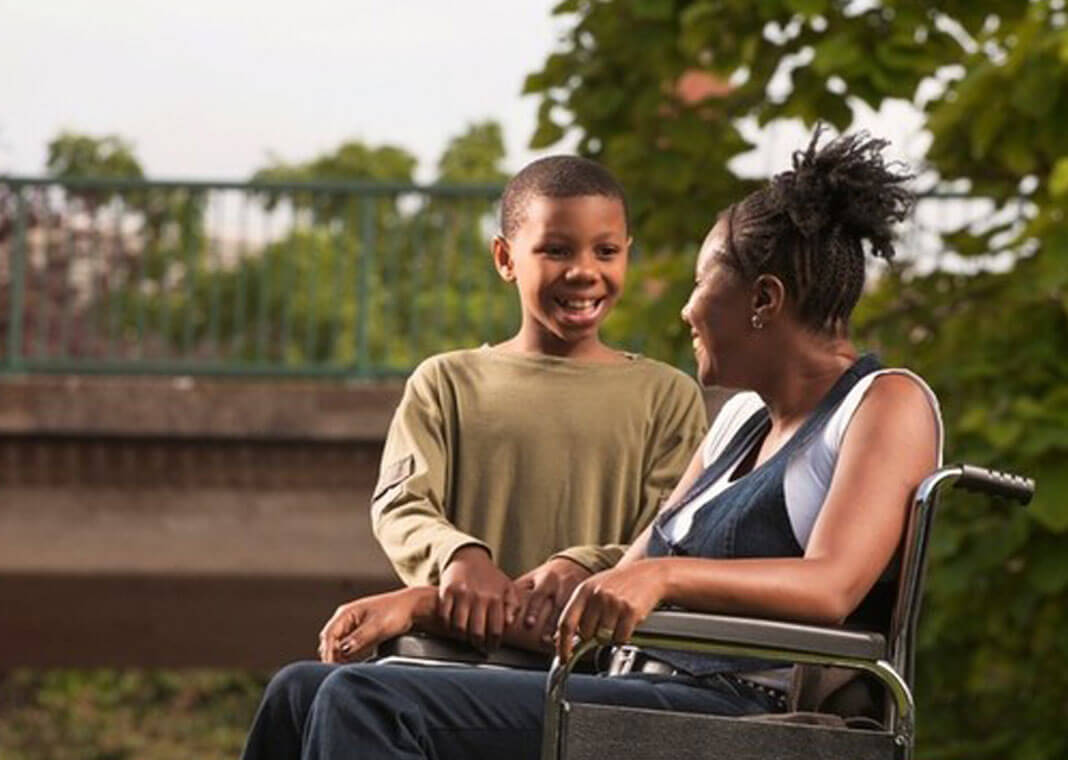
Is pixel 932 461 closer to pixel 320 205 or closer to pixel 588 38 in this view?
pixel 588 38

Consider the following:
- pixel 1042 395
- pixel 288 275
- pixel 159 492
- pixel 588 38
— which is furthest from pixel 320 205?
pixel 1042 395

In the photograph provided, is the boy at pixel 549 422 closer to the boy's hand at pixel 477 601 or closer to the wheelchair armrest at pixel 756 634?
the boy's hand at pixel 477 601

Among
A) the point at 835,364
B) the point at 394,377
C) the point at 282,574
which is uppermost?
the point at 835,364

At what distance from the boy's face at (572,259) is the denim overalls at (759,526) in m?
0.44

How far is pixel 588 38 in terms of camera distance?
34.8ft

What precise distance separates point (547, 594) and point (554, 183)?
0.59 metres

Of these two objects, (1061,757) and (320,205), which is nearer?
(1061,757)

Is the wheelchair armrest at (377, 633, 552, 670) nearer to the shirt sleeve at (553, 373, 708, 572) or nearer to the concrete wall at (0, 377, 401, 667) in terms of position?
the shirt sleeve at (553, 373, 708, 572)

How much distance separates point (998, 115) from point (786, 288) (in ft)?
18.1

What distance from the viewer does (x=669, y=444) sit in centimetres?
446

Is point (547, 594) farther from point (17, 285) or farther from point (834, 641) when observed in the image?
point (17, 285)

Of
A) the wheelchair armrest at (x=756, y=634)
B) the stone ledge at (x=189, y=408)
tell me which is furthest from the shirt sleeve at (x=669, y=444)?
the stone ledge at (x=189, y=408)

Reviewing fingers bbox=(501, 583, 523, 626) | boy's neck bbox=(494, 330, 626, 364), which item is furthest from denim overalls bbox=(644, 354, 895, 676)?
boy's neck bbox=(494, 330, 626, 364)

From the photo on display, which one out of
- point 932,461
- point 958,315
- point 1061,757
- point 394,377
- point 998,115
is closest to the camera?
point 932,461
